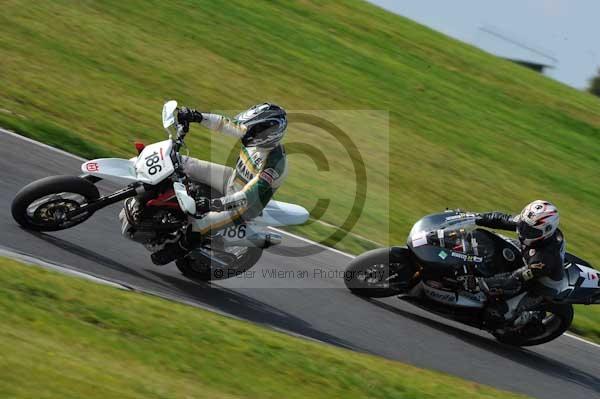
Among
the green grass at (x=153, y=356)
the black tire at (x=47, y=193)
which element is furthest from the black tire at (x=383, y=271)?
the black tire at (x=47, y=193)

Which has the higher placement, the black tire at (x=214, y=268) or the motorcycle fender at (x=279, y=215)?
the motorcycle fender at (x=279, y=215)

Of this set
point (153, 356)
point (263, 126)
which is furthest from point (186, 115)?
point (153, 356)

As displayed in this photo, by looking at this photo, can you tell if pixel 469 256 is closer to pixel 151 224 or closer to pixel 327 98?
pixel 151 224

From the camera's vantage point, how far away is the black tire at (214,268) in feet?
29.8

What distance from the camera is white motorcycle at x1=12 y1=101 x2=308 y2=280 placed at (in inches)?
322

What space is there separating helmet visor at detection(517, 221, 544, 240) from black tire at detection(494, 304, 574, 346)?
895 mm

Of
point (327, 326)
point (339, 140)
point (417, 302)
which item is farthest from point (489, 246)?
point (339, 140)

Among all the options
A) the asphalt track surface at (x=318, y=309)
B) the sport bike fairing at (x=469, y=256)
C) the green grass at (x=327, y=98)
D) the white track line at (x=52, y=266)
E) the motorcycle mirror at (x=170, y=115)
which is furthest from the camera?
the green grass at (x=327, y=98)

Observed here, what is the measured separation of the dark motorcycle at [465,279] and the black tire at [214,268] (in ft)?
3.89

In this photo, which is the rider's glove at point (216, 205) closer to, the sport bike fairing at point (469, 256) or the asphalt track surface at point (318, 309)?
the asphalt track surface at point (318, 309)

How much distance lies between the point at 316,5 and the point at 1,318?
18428 mm

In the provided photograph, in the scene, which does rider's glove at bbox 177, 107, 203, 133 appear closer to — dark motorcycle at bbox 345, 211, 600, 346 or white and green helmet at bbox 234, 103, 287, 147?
white and green helmet at bbox 234, 103, 287, 147

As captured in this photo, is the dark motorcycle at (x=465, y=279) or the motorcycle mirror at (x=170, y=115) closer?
the motorcycle mirror at (x=170, y=115)

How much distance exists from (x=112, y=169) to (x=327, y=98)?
35.2 feet
